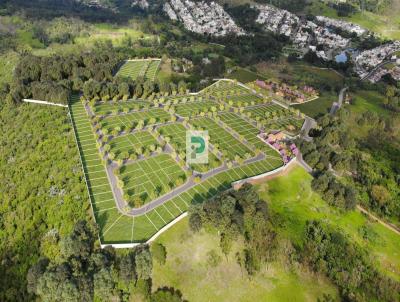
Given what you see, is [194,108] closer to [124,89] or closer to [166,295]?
[124,89]

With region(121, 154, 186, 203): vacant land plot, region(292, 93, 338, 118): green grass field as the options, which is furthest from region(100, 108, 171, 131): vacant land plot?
region(292, 93, 338, 118): green grass field

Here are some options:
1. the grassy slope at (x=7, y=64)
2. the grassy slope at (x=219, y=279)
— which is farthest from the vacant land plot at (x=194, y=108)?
the grassy slope at (x=7, y=64)

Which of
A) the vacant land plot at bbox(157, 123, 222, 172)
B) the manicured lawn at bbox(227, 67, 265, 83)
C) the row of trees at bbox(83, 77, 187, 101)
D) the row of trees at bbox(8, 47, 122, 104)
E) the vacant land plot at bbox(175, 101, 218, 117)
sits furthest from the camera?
the manicured lawn at bbox(227, 67, 265, 83)

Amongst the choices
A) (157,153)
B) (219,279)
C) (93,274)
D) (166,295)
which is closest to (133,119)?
(157,153)

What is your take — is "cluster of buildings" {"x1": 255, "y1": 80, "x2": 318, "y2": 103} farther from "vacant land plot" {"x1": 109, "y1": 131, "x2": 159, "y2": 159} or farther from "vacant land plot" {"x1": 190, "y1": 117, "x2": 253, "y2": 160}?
"vacant land plot" {"x1": 109, "y1": 131, "x2": 159, "y2": 159}

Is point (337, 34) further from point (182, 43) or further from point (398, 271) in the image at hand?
point (398, 271)

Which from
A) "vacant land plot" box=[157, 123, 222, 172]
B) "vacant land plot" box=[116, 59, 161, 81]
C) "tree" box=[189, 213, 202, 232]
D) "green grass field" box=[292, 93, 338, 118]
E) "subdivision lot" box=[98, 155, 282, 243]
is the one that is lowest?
"vacant land plot" box=[116, 59, 161, 81]

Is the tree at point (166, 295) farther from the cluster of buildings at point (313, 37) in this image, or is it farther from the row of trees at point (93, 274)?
the cluster of buildings at point (313, 37)
